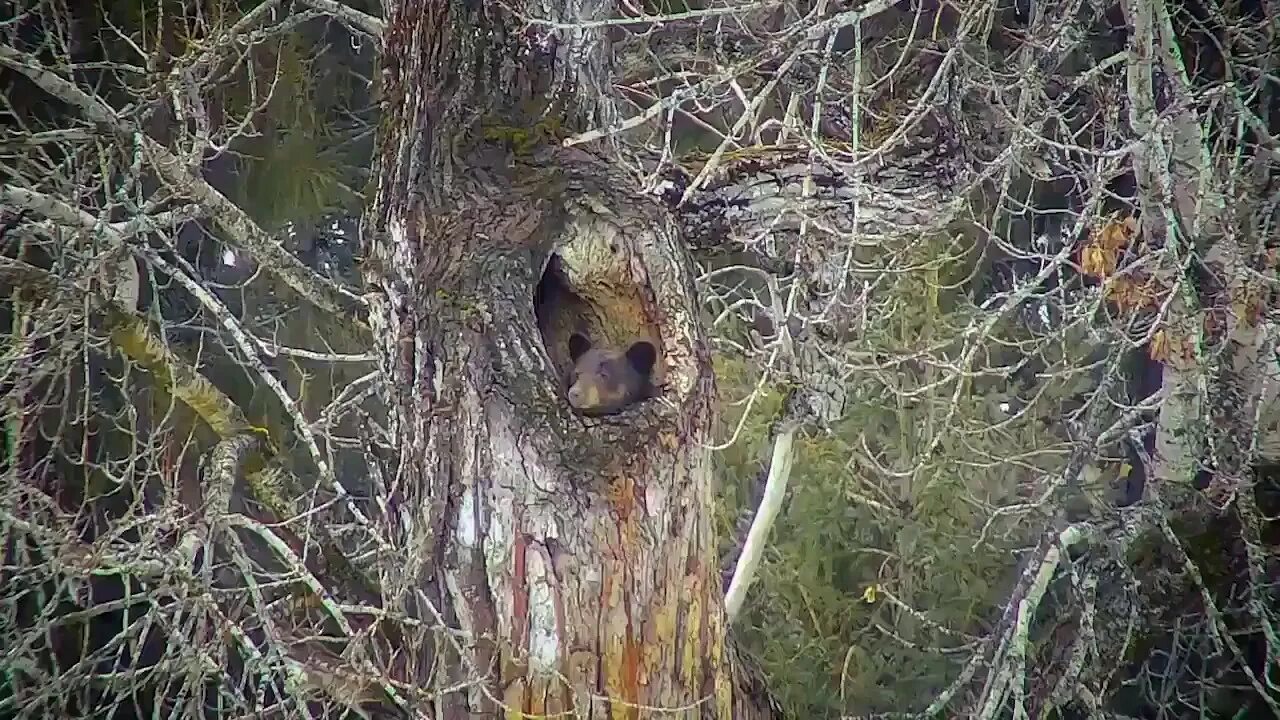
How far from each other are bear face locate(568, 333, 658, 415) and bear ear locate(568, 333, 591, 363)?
4 cm

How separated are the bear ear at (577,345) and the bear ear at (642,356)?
10 centimetres

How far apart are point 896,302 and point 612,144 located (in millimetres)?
1655

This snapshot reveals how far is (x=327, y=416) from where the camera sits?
2350 millimetres

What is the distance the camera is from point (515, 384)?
5.37ft

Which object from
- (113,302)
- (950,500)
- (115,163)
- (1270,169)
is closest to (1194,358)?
(1270,169)

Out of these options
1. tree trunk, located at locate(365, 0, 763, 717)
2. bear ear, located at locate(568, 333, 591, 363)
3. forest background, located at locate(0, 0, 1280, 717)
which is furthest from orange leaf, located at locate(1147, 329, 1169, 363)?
bear ear, located at locate(568, 333, 591, 363)

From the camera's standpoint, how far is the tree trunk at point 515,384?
1652 mm

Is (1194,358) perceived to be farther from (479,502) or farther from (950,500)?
(479,502)

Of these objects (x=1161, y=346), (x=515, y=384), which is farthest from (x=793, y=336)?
(x=1161, y=346)

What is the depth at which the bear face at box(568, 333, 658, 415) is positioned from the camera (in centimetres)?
170

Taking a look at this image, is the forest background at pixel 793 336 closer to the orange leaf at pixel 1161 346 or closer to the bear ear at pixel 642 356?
the orange leaf at pixel 1161 346

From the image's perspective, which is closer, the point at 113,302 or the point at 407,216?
the point at 407,216

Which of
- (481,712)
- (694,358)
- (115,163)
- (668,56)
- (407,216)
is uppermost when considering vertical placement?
(668,56)

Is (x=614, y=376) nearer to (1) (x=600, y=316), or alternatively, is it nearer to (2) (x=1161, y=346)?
(1) (x=600, y=316)
